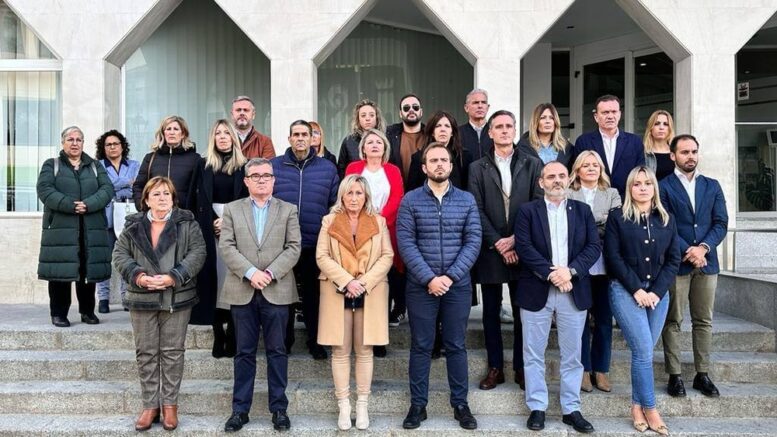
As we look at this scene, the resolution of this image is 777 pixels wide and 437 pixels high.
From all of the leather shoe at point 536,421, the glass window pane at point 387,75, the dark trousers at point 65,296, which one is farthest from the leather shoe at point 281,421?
the glass window pane at point 387,75

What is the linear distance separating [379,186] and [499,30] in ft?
12.6

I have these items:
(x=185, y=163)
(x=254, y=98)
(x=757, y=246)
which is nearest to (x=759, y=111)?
(x=757, y=246)

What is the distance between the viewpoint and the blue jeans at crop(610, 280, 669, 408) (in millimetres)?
4754

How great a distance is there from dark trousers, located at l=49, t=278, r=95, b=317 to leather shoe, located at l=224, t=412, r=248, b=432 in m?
2.52

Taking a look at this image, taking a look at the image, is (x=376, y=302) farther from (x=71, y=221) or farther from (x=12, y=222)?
(x=12, y=222)

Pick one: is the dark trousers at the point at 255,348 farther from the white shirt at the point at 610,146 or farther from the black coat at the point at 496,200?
the white shirt at the point at 610,146

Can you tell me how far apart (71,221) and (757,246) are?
7546mm

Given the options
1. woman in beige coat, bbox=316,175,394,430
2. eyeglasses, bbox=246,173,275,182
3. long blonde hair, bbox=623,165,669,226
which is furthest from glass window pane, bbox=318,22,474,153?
long blonde hair, bbox=623,165,669,226

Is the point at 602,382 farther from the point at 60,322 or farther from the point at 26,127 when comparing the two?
the point at 26,127

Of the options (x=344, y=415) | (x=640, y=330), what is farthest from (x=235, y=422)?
(x=640, y=330)

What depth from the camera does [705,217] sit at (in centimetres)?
506

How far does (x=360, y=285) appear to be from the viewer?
471 centimetres

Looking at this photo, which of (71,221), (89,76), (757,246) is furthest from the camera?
(89,76)

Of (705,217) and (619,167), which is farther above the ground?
(619,167)
